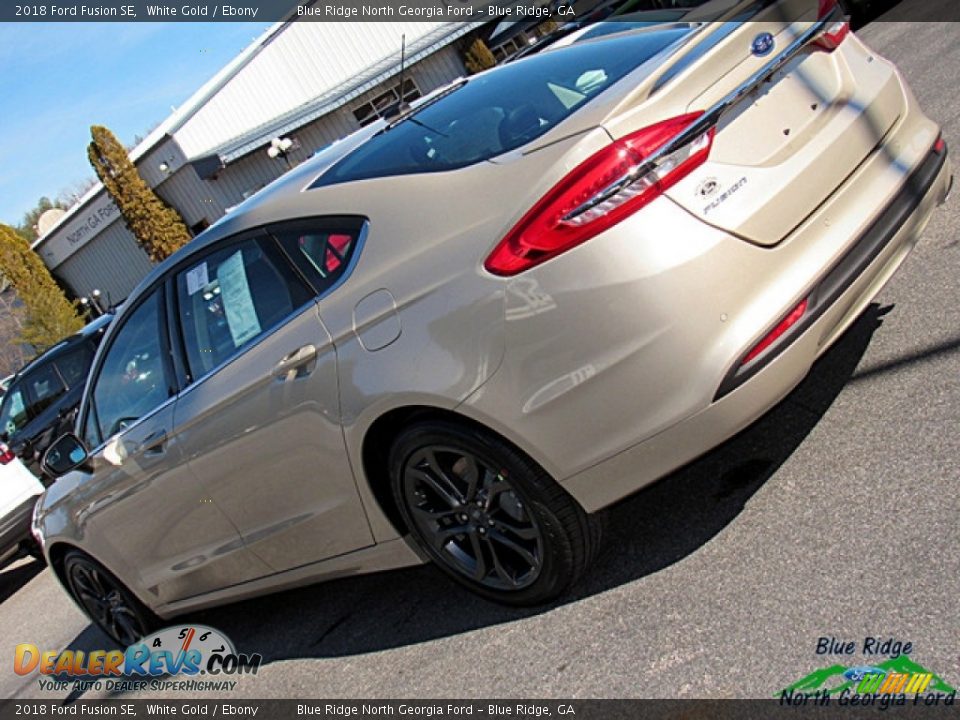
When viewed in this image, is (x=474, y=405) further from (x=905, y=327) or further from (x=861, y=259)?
(x=905, y=327)

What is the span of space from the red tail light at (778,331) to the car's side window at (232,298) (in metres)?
1.56

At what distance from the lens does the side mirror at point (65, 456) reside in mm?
4555

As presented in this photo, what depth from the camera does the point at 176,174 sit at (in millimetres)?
33875

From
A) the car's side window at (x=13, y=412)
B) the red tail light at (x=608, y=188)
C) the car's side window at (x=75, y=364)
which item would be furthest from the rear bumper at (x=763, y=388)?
the car's side window at (x=13, y=412)

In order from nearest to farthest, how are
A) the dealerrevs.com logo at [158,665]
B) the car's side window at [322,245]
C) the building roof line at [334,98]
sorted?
1. the car's side window at [322,245]
2. the dealerrevs.com logo at [158,665]
3. the building roof line at [334,98]

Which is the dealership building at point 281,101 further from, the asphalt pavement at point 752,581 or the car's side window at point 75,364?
the asphalt pavement at point 752,581

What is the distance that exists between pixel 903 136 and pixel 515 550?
1.98 metres

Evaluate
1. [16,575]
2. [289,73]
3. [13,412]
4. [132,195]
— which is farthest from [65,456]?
[132,195]

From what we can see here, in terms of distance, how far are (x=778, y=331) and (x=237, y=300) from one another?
209cm

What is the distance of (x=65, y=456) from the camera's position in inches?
180

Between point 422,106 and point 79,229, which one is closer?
point 422,106

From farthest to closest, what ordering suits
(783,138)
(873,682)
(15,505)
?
1. (15,505)
2. (783,138)
3. (873,682)

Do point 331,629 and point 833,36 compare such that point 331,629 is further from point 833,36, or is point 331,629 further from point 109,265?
point 109,265

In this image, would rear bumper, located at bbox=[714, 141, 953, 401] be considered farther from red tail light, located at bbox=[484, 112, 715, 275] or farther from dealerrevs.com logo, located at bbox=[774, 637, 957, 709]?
dealerrevs.com logo, located at bbox=[774, 637, 957, 709]
